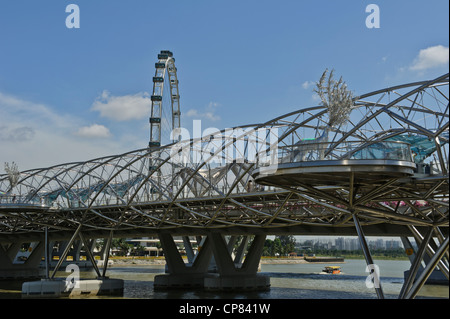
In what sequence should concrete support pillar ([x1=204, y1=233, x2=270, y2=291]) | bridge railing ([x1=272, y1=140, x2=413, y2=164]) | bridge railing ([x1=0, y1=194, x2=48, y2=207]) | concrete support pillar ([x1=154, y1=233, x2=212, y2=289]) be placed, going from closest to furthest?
bridge railing ([x1=272, y1=140, x2=413, y2=164]) < bridge railing ([x1=0, y1=194, x2=48, y2=207]) < concrete support pillar ([x1=204, y1=233, x2=270, y2=291]) < concrete support pillar ([x1=154, y1=233, x2=212, y2=289])

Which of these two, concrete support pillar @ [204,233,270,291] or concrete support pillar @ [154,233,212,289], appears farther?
concrete support pillar @ [154,233,212,289]

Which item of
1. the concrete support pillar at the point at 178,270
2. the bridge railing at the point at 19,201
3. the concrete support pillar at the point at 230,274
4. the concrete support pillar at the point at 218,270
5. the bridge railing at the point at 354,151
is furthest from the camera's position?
the concrete support pillar at the point at 178,270

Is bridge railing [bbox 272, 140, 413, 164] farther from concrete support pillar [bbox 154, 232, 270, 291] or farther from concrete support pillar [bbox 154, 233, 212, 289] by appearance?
concrete support pillar [bbox 154, 233, 212, 289]

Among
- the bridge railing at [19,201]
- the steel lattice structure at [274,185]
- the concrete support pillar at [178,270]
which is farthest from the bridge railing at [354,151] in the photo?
the concrete support pillar at [178,270]

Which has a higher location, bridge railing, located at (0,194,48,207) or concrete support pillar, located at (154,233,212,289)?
bridge railing, located at (0,194,48,207)

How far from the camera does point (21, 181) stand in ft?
275

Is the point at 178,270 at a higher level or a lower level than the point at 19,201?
lower

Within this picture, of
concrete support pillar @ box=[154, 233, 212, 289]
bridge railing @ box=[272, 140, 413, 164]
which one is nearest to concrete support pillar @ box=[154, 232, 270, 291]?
concrete support pillar @ box=[154, 233, 212, 289]

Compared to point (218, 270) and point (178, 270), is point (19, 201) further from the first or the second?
point (218, 270)

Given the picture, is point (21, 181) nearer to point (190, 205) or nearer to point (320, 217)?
point (190, 205)

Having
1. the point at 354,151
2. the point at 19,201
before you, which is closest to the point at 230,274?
the point at 19,201

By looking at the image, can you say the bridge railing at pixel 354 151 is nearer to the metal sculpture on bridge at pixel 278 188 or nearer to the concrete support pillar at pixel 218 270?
the metal sculpture on bridge at pixel 278 188

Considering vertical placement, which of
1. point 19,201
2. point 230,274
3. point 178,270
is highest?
point 19,201
